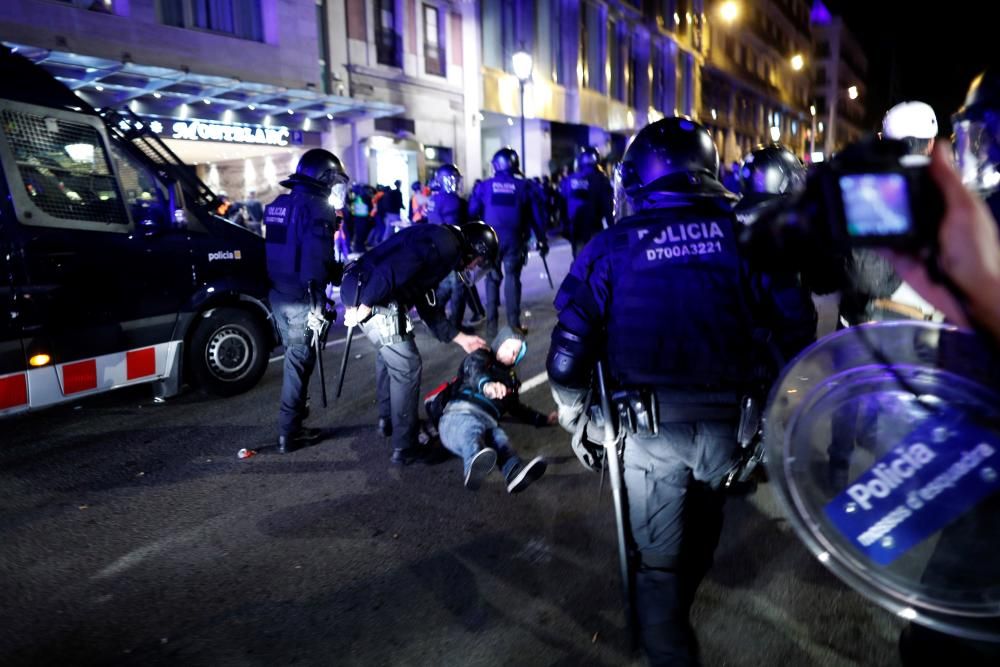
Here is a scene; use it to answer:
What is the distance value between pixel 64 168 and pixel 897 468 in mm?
5351

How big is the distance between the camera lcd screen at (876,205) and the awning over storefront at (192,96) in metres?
12.7

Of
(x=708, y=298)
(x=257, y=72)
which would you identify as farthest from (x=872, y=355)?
(x=257, y=72)

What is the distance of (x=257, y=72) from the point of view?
17578 millimetres

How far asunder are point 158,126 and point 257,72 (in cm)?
355

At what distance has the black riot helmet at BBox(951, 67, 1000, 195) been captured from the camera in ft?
7.59

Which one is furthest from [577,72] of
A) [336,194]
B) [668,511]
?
[668,511]

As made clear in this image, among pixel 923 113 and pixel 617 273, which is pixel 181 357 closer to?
pixel 617 273

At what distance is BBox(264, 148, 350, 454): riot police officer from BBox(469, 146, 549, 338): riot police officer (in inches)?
144

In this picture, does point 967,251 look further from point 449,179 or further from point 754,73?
point 754,73

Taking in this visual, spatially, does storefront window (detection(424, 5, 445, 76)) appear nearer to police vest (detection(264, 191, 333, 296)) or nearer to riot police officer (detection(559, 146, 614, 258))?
riot police officer (detection(559, 146, 614, 258))

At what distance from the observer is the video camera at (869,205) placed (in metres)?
1.09

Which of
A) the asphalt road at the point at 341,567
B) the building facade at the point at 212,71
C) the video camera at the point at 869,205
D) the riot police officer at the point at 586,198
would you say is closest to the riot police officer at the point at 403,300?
the asphalt road at the point at 341,567

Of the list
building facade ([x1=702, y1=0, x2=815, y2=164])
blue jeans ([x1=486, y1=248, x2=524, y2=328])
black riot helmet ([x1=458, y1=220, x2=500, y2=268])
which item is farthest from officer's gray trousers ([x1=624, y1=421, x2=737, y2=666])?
building facade ([x1=702, y1=0, x2=815, y2=164])

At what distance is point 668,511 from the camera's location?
7.39ft
